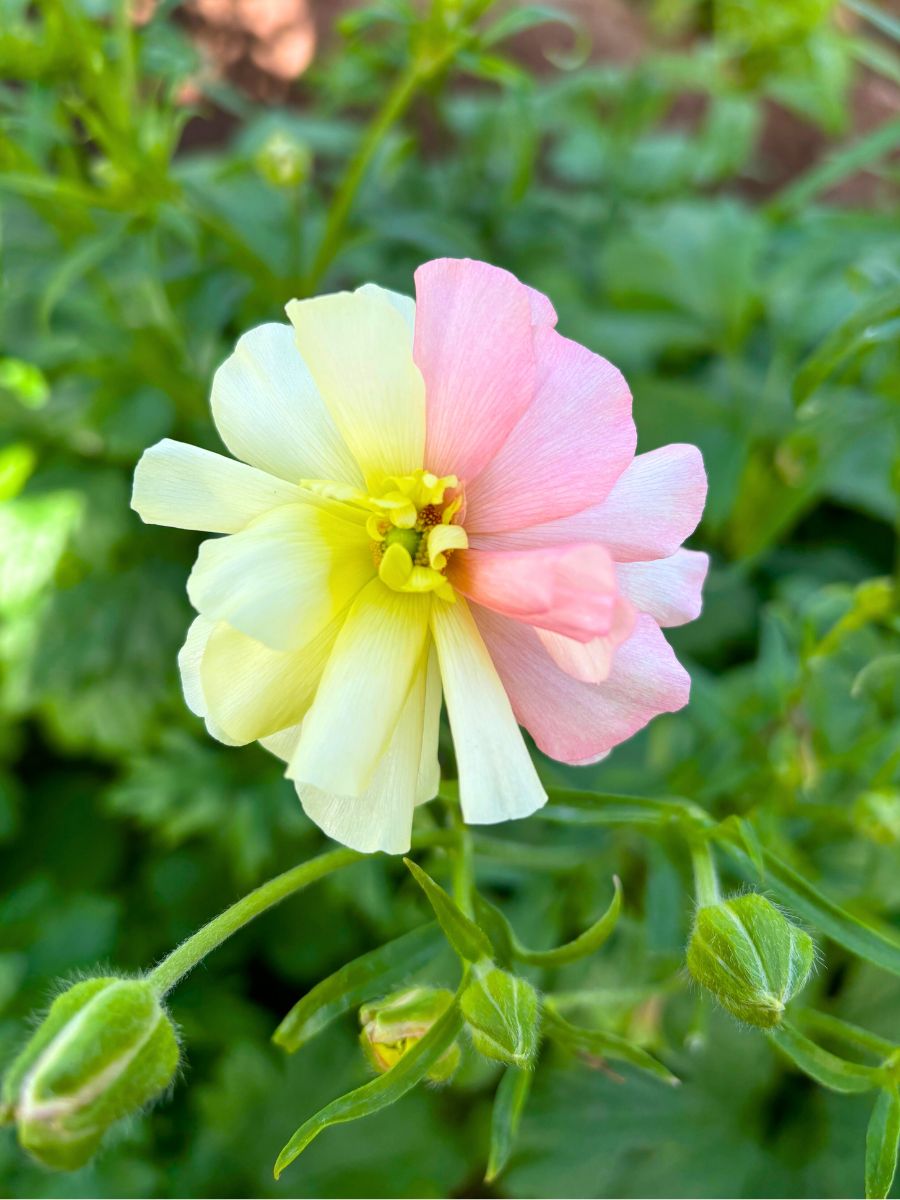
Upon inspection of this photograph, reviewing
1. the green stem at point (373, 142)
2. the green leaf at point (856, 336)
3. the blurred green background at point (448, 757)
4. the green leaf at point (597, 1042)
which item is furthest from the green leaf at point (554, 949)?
the green stem at point (373, 142)

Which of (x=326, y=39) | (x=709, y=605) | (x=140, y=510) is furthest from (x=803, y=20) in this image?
(x=140, y=510)

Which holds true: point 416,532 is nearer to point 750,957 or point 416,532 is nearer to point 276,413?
point 276,413

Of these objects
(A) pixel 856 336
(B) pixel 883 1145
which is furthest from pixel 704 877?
(A) pixel 856 336

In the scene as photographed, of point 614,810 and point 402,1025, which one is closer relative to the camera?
point 402,1025

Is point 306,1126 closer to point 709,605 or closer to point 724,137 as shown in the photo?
point 709,605

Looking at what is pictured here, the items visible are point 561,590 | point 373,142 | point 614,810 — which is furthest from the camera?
point 373,142

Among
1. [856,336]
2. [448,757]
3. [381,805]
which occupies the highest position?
[856,336]

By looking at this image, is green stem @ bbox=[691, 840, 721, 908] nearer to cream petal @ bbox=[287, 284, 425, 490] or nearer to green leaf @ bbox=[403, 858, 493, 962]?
green leaf @ bbox=[403, 858, 493, 962]

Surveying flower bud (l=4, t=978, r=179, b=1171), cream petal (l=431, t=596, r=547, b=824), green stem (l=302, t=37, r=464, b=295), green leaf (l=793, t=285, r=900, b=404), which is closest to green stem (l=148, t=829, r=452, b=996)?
flower bud (l=4, t=978, r=179, b=1171)
